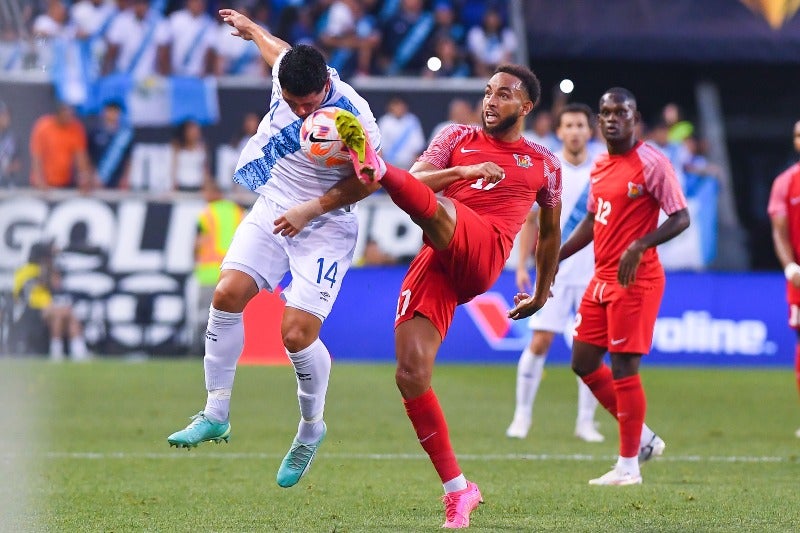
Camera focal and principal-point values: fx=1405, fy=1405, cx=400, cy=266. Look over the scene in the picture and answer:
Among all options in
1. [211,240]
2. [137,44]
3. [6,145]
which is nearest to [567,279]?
[6,145]

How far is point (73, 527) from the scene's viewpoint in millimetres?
6715

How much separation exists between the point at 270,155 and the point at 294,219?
2.57ft

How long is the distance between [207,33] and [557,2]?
228 inches

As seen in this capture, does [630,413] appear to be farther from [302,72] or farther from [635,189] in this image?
[302,72]

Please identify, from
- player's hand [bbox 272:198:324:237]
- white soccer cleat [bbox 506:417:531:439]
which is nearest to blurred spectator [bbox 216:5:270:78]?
white soccer cleat [bbox 506:417:531:439]

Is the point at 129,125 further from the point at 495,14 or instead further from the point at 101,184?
the point at 495,14

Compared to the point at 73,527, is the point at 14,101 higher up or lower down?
higher up

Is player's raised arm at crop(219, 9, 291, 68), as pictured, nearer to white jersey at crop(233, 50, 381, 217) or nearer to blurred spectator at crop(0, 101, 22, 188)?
white jersey at crop(233, 50, 381, 217)

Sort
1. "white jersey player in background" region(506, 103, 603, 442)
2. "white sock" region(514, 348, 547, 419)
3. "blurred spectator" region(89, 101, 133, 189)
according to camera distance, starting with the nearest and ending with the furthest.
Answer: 1. "white jersey player in background" region(506, 103, 603, 442)
2. "white sock" region(514, 348, 547, 419)
3. "blurred spectator" region(89, 101, 133, 189)

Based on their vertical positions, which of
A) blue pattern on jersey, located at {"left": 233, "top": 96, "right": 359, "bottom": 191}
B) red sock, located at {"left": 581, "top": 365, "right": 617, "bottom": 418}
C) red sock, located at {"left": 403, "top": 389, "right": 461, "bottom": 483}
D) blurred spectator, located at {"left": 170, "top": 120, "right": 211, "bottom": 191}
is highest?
blue pattern on jersey, located at {"left": 233, "top": 96, "right": 359, "bottom": 191}

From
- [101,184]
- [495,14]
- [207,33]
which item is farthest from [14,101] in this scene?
[495,14]

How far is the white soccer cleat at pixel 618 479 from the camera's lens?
863cm

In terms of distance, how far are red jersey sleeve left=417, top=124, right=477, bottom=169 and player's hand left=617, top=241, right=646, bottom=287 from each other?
153cm

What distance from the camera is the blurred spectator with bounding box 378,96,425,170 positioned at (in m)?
20.3
